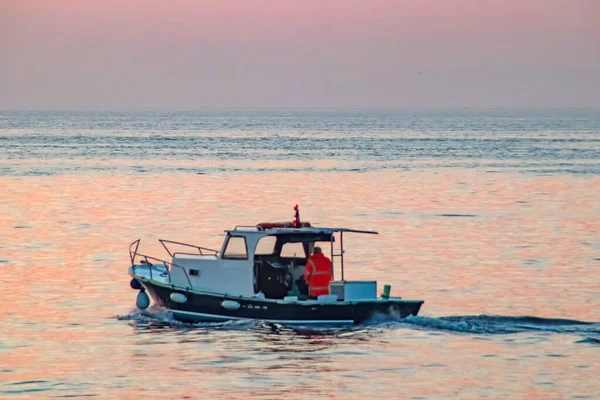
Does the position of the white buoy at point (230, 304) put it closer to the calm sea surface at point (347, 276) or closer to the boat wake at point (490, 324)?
the calm sea surface at point (347, 276)

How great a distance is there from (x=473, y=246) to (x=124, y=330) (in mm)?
16749

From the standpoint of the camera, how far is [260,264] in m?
27.9

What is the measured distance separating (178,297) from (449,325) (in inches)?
243

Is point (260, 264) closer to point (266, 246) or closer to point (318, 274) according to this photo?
point (266, 246)

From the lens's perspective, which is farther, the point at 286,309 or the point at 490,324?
the point at 286,309

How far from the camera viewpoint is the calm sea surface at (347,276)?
22125 millimetres

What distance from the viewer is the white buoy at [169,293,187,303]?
27828 mm

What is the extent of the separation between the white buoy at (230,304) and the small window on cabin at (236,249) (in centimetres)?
113

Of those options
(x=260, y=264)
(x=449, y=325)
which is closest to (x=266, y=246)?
(x=260, y=264)

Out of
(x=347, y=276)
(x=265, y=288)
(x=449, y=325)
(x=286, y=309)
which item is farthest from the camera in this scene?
(x=347, y=276)

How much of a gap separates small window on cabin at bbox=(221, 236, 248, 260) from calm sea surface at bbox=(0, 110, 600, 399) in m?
1.63

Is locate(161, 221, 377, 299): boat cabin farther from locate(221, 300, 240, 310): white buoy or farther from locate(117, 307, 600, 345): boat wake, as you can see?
locate(117, 307, 600, 345): boat wake

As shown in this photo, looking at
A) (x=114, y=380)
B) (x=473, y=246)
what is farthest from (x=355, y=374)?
(x=473, y=246)

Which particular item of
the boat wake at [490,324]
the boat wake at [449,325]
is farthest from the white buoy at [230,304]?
the boat wake at [490,324]
